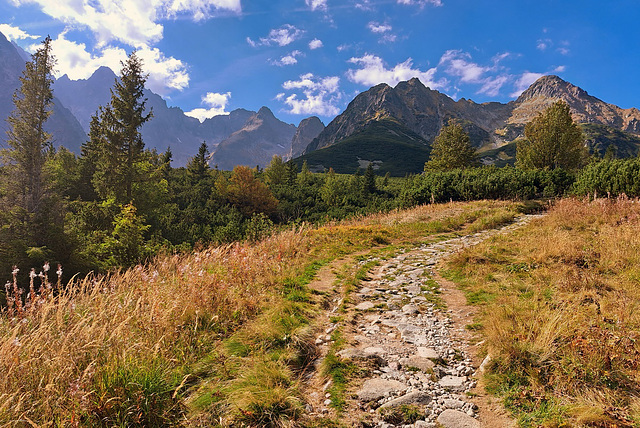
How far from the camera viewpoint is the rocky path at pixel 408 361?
2688mm

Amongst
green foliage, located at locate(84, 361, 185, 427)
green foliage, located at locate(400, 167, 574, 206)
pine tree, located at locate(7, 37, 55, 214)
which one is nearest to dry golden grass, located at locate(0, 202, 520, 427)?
green foliage, located at locate(84, 361, 185, 427)

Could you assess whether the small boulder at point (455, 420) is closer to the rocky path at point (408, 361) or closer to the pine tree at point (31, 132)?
the rocky path at point (408, 361)

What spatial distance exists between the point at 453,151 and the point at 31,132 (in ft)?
130

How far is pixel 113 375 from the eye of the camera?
273 centimetres

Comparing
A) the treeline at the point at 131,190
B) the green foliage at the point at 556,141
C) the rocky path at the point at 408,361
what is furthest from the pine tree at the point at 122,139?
the green foliage at the point at 556,141

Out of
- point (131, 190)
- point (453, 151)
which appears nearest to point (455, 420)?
point (131, 190)

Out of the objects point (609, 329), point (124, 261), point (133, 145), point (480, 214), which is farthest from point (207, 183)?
point (609, 329)

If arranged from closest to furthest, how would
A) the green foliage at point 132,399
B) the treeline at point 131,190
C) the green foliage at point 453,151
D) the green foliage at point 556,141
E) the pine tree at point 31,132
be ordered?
the green foliage at point 132,399, the treeline at point 131,190, the pine tree at point 31,132, the green foliage at point 556,141, the green foliage at point 453,151

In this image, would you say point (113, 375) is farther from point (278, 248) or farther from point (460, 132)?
point (460, 132)

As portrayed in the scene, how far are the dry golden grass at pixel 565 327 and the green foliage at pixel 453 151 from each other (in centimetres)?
3093

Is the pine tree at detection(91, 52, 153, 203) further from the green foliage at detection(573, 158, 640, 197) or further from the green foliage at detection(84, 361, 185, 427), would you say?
the green foliage at detection(573, 158, 640, 197)

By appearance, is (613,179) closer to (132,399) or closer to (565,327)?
(565,327)

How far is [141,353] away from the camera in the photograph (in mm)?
3250

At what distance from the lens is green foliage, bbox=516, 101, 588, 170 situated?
27.9 m
